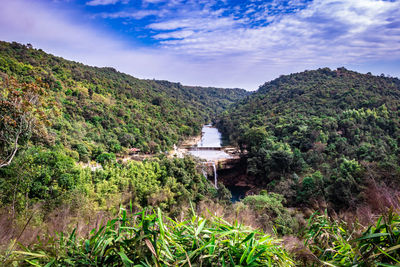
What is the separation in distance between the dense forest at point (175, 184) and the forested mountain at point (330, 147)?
0.13m

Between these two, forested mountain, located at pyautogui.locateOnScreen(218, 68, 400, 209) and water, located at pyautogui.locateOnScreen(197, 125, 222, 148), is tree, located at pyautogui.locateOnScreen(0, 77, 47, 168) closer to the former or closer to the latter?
forested mountain, located at pyautogui.locateOnScreen(218, 68, 400, 209)

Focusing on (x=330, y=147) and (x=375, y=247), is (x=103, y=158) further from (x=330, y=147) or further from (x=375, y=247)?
(x=330, y=147)

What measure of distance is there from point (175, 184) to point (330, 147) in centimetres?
1668

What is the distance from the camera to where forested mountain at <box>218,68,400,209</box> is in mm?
13547

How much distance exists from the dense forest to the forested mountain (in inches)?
5.2

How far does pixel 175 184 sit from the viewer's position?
519 inches

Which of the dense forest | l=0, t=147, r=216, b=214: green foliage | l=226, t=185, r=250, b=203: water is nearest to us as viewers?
the dense forest

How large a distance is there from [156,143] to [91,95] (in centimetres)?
1111

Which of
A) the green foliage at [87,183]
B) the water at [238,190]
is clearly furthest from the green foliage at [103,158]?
the water at [238,190]

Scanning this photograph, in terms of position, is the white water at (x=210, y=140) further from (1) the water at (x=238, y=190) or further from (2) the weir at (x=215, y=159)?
(1) the water at (x=238, y=190)

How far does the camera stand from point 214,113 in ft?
255

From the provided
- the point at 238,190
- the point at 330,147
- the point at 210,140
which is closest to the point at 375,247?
the point at 238,190

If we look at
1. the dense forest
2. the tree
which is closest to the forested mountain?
the dense forest

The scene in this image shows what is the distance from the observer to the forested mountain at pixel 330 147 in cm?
1355
